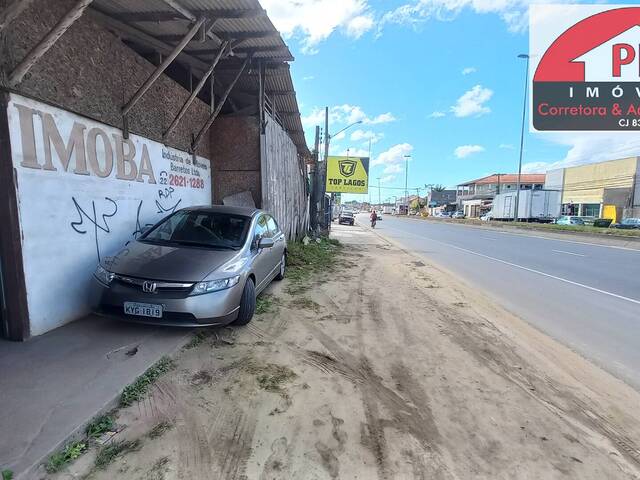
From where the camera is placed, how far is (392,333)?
4.87m

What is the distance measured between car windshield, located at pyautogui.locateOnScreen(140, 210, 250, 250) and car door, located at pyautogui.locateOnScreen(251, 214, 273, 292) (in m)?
0.21

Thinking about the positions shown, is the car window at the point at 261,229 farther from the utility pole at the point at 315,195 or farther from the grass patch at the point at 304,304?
the utility pole at the point at 315,195

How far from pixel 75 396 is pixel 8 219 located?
1983 mm

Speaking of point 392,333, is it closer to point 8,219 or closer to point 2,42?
point 8,219

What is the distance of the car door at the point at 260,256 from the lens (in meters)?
5.19

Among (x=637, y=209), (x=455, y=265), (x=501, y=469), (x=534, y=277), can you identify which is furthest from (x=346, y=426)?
(x=637, y=209)

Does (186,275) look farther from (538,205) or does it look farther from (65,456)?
(538,205)

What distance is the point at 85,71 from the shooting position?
474 centimetres

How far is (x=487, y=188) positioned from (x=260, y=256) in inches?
3643

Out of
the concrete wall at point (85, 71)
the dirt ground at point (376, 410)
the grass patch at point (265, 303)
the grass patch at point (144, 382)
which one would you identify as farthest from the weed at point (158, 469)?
the concrete wall at point (85, 71)

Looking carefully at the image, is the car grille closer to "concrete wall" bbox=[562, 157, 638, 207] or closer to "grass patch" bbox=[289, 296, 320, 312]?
"grass patch" bbox=[289, 296, 320, 312]

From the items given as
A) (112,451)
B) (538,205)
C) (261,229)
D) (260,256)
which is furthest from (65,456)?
(538,205)

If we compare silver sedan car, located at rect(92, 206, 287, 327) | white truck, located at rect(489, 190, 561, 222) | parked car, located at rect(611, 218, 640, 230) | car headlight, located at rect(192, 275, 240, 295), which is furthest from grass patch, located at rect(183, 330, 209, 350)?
white truck, located at rect(489, 190, 561, 222)

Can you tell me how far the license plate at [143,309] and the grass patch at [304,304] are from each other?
242cm
